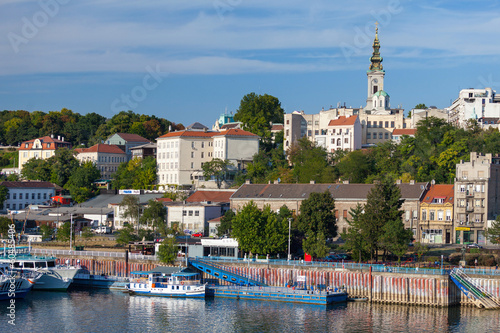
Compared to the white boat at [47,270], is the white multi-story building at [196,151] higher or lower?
higher

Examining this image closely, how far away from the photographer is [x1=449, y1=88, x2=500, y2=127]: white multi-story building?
133 metres

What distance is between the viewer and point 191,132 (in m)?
135

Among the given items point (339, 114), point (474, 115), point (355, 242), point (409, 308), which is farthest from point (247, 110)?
point (409, 308)

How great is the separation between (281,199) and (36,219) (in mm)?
38322

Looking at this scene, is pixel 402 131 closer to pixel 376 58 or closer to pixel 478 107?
pixel 478 107

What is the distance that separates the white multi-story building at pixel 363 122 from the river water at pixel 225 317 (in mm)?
75021

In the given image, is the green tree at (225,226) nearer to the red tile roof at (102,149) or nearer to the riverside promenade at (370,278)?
the riverside promenade at (370,278)

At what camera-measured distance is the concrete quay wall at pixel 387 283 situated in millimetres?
61594

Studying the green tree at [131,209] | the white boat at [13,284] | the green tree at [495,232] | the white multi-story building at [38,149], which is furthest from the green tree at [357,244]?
the white multi-story building at [38,149]

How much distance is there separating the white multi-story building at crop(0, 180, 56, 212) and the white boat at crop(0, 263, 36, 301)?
58.5 metres

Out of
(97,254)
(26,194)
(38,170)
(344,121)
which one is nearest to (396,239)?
(97,254)

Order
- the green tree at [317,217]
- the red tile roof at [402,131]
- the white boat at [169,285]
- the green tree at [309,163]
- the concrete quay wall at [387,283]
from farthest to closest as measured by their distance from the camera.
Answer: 1. the red tile roof at [402,131]
2. the green tree at [309,163]
3. the green tree at [317,217]
4. the white boat at [169,285]
5. the concrete quay wall at [387,283]

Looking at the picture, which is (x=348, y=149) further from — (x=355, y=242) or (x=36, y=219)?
(x=355, y=242)

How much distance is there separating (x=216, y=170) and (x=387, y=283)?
63595 millimetres
